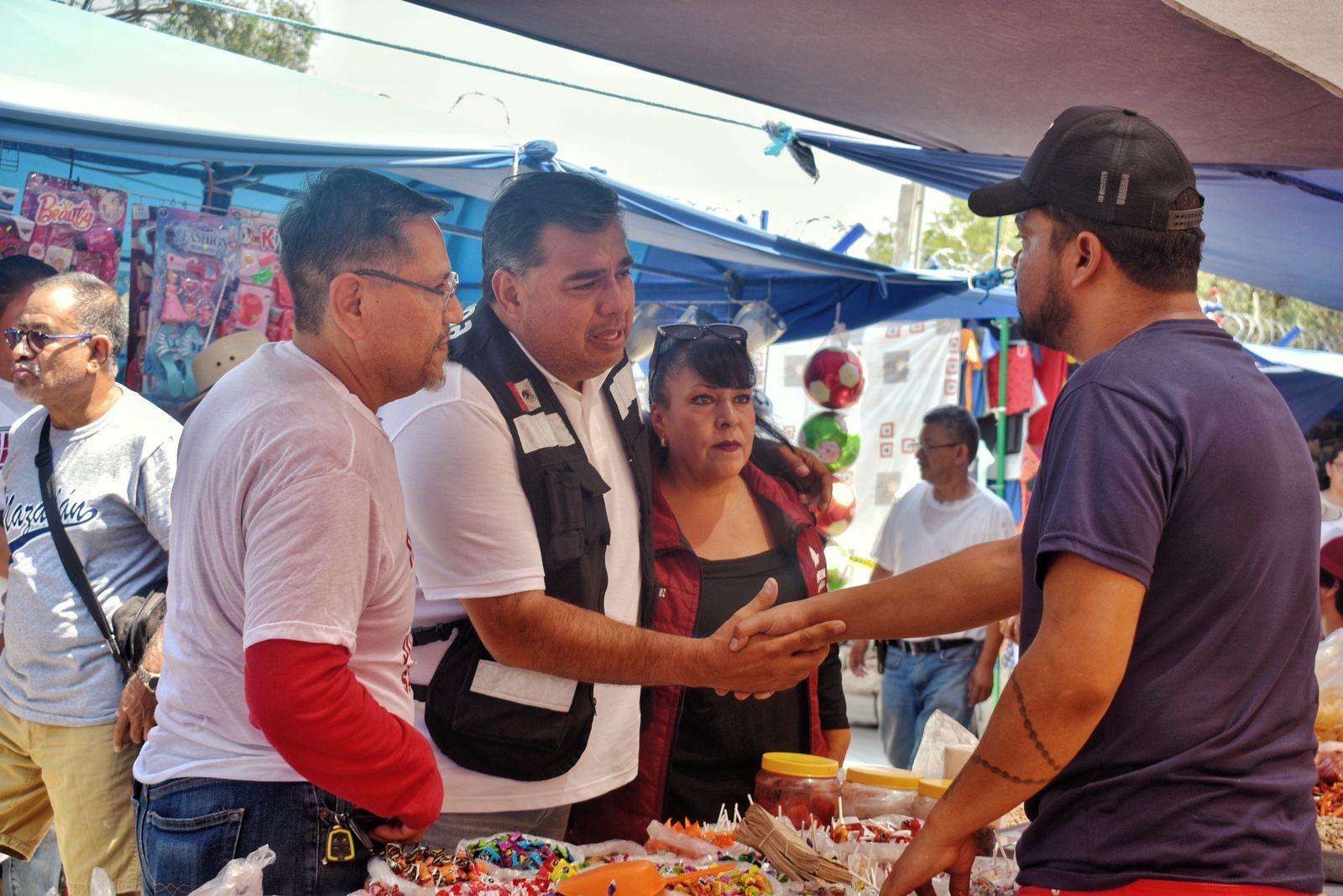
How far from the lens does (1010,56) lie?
10.0 ft

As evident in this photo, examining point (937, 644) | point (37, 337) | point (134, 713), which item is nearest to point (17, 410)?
point (37, 337)

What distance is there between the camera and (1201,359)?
137cm

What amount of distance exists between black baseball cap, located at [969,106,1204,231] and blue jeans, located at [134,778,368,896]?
133cm

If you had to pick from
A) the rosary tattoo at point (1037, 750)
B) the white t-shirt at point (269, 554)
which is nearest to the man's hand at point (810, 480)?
the white t-shirt at point (269, 554)

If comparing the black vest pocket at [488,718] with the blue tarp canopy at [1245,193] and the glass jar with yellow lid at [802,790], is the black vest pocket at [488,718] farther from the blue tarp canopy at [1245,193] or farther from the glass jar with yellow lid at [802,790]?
the blue tarp canopy at [1245,193]

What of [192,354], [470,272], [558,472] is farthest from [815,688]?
[470,272]

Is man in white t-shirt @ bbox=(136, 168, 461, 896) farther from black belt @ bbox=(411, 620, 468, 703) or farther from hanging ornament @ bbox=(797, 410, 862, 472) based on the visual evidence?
hanging ornament @ bbox=(797, 410, 862, 472)

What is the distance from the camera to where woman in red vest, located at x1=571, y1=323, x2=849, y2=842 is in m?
2.70

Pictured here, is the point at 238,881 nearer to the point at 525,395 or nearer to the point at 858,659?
the point at 525,395

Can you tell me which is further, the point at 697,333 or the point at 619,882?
the point at 697,333

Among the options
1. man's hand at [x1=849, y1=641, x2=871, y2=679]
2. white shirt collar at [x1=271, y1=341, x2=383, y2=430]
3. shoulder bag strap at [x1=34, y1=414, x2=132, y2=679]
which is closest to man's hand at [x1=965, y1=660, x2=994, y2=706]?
man's hand at [x1=849, y1=641, x2=871, y2=679]

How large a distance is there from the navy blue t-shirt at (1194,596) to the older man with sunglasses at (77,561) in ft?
7.84

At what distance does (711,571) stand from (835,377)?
4.07 metres

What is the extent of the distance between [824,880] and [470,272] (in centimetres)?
503
